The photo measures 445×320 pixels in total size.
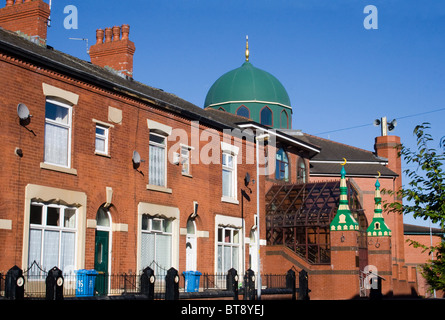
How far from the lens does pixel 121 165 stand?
78.2 feet

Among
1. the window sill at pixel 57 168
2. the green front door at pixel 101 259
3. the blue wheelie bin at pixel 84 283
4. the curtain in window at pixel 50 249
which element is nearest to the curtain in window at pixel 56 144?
the window sill at pixel 57 168

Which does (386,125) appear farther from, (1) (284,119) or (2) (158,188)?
(2) (158,188)

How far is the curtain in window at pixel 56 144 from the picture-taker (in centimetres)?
2103

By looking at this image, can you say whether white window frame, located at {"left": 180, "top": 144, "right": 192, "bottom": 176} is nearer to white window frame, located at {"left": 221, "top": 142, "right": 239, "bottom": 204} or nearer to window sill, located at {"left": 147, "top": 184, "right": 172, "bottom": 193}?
window sill, located at {"left": 147, "top": 184, "right": 172, "bottom": 193}

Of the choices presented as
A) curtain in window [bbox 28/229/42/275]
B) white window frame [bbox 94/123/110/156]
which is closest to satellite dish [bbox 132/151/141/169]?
white window frame [bbox 94/123/110/156]

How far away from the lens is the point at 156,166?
85.0 ft

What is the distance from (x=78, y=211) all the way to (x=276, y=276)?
13.4 metres

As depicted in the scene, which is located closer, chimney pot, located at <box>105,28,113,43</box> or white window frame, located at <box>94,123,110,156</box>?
white window frame, located at <box>94,123,110,156</box>

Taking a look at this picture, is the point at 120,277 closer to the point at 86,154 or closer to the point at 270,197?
the point at 86,154

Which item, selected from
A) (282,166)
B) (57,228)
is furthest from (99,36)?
(57,228)

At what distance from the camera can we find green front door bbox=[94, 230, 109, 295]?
73.5 feet

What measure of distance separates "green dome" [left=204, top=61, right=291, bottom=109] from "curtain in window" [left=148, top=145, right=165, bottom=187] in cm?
2130

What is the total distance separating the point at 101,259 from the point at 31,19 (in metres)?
9.67
